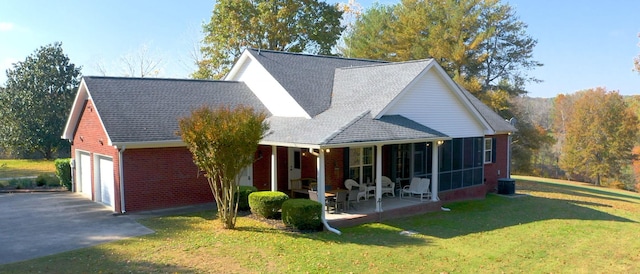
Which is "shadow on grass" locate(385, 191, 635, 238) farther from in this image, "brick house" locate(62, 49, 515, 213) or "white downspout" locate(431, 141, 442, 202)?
→ "brick house" locate(62, 49, 515, 213)

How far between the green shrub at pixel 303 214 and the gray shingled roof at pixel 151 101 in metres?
4.63

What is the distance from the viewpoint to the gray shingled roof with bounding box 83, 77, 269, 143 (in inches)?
629

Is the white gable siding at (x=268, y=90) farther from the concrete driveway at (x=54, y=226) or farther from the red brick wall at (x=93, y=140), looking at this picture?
the concrete driveway at (x=54, y=226)

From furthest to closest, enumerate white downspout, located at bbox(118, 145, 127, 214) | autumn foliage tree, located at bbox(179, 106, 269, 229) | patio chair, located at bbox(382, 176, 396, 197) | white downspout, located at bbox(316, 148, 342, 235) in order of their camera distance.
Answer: patio chair, located at bbox(382, 176, 396, 197), white downspout, located at bbox(118, 145, 127, 214), white downspout, located at bbox(316, 148, 342, 235), autumn foliage tree, located at bbox(179, 106, 269, 229)

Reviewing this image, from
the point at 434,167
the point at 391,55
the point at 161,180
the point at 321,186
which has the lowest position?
the point at 161,180

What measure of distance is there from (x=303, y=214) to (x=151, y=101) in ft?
28.6

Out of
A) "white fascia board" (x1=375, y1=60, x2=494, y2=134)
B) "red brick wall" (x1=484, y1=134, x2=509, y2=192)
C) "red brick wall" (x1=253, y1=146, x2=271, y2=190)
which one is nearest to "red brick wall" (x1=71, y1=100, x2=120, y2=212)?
"red brick wall" (x1=253, y1=146, x2=271, y2=190)

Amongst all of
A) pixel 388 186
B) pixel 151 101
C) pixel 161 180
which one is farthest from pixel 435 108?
pixel 151 101

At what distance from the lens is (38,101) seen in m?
37.2

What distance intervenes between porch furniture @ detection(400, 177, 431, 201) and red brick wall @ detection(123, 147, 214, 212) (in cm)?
796

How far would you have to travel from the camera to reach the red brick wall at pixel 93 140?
15812mm

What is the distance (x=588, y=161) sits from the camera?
161 feet

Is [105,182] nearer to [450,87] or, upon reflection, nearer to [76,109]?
[76,109]

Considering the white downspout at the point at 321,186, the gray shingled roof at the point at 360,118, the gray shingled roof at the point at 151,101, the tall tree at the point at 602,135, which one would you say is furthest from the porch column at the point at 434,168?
the tall tree at the point at 602,135
